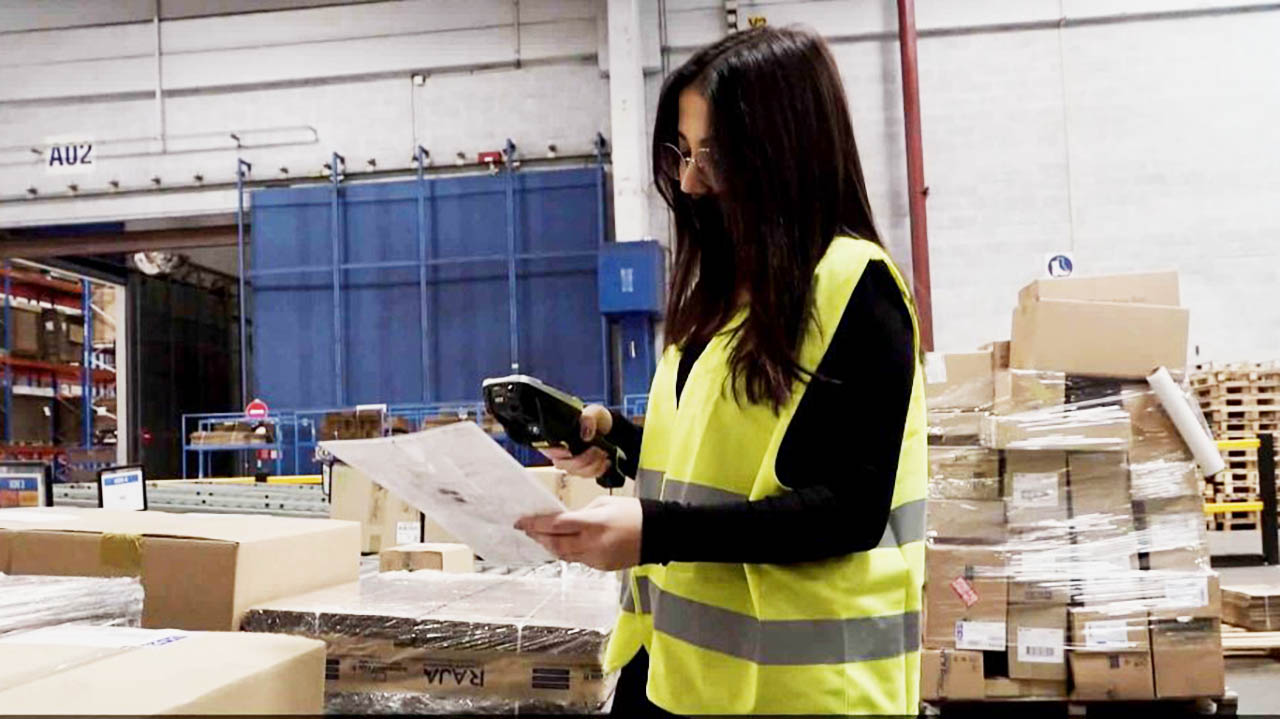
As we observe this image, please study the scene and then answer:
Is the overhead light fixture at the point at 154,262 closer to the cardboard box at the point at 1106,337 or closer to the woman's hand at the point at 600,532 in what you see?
the cardboard box at the point at 1106,337

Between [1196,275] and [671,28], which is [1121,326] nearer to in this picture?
[1196,275]

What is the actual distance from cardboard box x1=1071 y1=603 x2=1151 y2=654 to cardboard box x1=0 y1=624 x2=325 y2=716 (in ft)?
11.4

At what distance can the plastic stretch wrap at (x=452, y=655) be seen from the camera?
76.6 inches

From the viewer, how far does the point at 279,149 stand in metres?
10.1

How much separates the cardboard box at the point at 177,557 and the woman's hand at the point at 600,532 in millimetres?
1075

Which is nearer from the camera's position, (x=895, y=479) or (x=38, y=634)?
(x=895, y=479)

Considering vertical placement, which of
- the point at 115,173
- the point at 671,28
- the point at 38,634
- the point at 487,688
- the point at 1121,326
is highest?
the point at 671,28

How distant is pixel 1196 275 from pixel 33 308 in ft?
43.7

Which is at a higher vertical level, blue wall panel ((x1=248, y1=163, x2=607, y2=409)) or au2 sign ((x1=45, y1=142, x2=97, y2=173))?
au2 sign ((x1=45, y1=142, x2=97, y2=173))

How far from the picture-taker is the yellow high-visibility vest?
1072mm

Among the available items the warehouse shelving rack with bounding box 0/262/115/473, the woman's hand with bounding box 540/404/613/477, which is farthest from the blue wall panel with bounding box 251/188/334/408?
the woman's hand with bounding box 540/404/613/477

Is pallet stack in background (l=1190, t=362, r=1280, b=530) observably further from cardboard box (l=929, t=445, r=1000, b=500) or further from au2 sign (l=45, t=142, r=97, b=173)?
au2 sign (l=45, t=142, r=97, b=173)

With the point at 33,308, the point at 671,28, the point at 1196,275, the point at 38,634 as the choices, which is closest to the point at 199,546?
the point at 38,634

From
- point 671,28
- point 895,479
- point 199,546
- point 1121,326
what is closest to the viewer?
point 895,479
